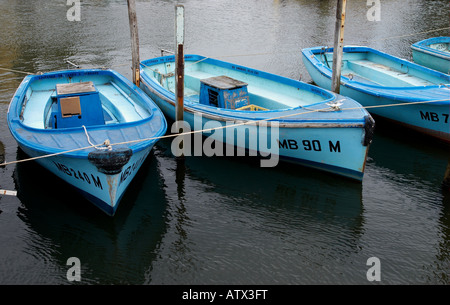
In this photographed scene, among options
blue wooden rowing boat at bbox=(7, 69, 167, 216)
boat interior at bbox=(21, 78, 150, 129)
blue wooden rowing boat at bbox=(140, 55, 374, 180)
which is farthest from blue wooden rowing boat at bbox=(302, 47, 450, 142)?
boat interior at bbox=(21, 78, 150, 129)

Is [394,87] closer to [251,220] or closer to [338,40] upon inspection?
[338,40]

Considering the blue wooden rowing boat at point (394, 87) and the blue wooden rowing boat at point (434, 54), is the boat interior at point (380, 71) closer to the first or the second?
the blue wooden rowing boat at point (394, 87)

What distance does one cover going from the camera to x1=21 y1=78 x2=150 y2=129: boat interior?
13219 millimetres

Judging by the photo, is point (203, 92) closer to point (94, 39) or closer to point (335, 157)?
point (335, 157)

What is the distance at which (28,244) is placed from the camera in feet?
34.9

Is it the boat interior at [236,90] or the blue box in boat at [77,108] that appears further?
the boat interior at [236,90]

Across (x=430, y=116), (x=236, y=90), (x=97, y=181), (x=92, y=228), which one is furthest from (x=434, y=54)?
(x=92, y=228)

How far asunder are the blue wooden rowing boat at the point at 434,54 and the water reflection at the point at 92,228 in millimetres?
15968

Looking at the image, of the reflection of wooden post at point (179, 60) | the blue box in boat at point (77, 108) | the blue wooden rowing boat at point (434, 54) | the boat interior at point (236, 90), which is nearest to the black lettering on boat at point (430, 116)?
the boat interior at point (236, 90)

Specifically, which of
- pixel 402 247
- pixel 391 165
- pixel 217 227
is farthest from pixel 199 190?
pixel 391 165

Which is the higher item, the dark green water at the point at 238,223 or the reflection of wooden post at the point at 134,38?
the reflection of wooden post at the point at 134,38

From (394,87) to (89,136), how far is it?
1133 cm

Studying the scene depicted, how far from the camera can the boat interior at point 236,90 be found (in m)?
15.5
